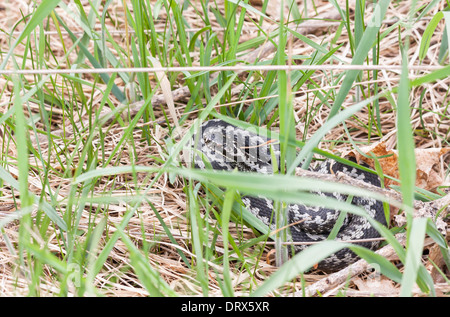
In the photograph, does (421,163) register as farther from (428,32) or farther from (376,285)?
(376,285)

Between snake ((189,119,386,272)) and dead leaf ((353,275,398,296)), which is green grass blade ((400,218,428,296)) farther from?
snake ((189,119,386,272))

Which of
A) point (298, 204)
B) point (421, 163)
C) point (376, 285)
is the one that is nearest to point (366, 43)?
point (421, 163)

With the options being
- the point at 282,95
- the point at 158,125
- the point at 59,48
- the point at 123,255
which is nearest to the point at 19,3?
the point at 59,48

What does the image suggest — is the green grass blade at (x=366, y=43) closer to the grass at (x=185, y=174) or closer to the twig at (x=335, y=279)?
the grass at (x=185, y=174)

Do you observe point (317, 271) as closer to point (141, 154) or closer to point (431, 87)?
point (141, 154)
